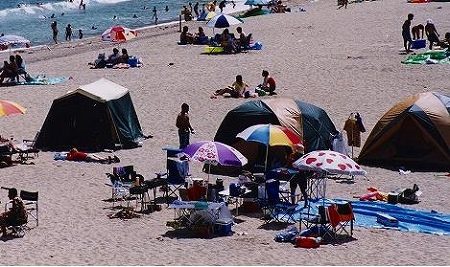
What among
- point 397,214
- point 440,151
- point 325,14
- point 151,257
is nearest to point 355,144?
point 440,151

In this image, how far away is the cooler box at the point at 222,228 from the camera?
14.0 metres

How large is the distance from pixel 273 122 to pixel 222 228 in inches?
183

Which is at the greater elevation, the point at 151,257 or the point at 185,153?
the point at 185,153

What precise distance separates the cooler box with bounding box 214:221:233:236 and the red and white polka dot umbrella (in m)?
1.69

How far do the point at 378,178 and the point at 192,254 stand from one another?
5.82 m

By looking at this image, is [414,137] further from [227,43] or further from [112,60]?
[227,43]

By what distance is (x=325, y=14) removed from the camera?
159 ft

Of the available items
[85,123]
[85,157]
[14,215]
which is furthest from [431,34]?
[14,215]

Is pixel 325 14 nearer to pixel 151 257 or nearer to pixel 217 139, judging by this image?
pixel 217 139

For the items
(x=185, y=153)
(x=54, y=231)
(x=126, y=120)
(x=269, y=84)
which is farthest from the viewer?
(x=269, y=84)

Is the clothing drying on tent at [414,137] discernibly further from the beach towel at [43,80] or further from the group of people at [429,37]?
the beach towel at [43,80]

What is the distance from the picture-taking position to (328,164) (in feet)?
47.6

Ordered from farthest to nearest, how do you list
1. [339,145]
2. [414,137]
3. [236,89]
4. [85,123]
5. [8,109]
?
[236,89] → [85,123] → [8,109] → [339,145] → [414,137]

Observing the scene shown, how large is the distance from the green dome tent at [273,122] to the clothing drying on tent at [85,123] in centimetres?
300
